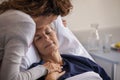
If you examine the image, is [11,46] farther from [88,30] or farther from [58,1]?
[88,30]

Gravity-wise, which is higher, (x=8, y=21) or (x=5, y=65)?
(x=8, y=21)

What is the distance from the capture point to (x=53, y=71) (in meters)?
1.30

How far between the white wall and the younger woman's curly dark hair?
37.1 inches

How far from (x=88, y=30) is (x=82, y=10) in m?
0.22

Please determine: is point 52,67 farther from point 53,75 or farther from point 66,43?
point 66,43

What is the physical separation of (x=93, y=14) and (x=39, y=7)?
1277 millimetres

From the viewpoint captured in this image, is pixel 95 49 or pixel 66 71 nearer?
pixel 66 71

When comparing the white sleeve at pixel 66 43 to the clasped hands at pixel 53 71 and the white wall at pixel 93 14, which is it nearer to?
the clasped hands at pixel 53 71

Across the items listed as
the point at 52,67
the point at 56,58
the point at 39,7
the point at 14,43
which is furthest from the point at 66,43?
the point at 14,43

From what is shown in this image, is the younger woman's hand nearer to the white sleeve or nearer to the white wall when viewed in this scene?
the white sleeve

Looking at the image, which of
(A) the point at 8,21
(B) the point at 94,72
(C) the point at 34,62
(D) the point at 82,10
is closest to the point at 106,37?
(D) the point at 82,10

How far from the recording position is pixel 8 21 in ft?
3.32

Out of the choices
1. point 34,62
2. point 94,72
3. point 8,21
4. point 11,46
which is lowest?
point 94,72

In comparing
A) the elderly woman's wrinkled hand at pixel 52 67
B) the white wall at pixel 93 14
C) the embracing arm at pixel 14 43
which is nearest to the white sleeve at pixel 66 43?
the elderly woman's wrinkled hand at pixel 52 67
